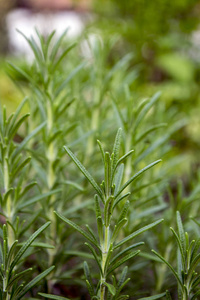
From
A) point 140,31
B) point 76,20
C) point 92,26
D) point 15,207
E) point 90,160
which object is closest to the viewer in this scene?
point 15,207

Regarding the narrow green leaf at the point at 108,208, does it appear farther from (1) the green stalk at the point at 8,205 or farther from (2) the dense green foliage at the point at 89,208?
(1) the green stalk at the point at 8,205

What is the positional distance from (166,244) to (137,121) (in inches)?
5.4

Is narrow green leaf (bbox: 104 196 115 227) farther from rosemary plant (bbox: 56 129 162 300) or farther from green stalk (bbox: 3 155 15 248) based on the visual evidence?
green stalk (bbox: 3 155 15 248)

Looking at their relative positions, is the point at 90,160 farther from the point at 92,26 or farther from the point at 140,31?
the point at 92,26

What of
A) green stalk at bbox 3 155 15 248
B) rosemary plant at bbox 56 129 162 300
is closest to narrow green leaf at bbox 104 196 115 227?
rosemary plant at bbox 56 129 162 300

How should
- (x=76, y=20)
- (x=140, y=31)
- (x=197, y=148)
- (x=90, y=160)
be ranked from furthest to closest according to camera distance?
(x=76, y=20)
(x=140, y=31)
(x=197, y=148)
(x=90, y=160)

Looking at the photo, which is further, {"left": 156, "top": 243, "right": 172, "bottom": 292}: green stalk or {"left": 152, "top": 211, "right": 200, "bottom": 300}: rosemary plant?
{"left": 156, "top": 243, "right": 172, "bottom": 292}: green stalk

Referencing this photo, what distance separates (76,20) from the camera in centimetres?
446

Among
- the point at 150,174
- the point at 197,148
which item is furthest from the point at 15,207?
the point at 197,148

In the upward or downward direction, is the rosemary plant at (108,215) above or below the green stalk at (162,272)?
above

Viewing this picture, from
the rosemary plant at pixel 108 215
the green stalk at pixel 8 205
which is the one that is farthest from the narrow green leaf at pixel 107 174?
the green stalk at pixel 8 205

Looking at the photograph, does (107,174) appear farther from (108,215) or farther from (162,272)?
(162,272)

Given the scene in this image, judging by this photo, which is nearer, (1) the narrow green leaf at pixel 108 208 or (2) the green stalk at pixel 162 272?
(1) the narrow green leaf at pixel 108 208

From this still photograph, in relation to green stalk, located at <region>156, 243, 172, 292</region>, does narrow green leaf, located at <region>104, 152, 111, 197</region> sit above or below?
above
